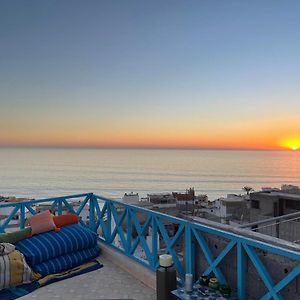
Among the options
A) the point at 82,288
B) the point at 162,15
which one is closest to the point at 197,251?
the point at 82,288

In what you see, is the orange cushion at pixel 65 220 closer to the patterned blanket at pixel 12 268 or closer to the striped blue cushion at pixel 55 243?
the striped blue cushion at pixel 55 243

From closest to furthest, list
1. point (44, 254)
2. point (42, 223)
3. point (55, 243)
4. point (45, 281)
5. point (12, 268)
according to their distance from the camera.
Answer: point (12, 268), point (45, 281), point (44, 254), point (55, 243), point (42, 223)

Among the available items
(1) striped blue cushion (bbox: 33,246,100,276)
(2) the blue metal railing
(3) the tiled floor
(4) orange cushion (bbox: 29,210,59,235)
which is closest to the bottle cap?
(2) the blue metal railing

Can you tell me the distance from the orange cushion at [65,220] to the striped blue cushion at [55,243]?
0.09 m

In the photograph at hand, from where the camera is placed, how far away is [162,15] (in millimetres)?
10320

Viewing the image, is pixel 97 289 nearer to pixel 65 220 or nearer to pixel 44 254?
pixel 44 254

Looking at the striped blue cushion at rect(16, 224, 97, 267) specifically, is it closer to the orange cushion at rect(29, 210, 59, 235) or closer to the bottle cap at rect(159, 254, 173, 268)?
the orange cushion at rect(29, 210, 59, 235)

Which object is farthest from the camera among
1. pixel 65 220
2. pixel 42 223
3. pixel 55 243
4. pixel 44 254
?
pixel 65 220

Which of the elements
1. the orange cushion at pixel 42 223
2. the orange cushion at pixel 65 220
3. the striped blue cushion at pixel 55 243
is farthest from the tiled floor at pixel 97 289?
the orange cushion at pixel 65 220

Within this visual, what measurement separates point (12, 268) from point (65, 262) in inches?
33.4

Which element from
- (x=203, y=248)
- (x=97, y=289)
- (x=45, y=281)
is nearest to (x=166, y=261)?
(x=203, y=248)

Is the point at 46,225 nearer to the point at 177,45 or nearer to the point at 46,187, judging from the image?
the point at 177,45

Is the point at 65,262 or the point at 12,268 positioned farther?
the point at 65,262

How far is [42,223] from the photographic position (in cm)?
505
